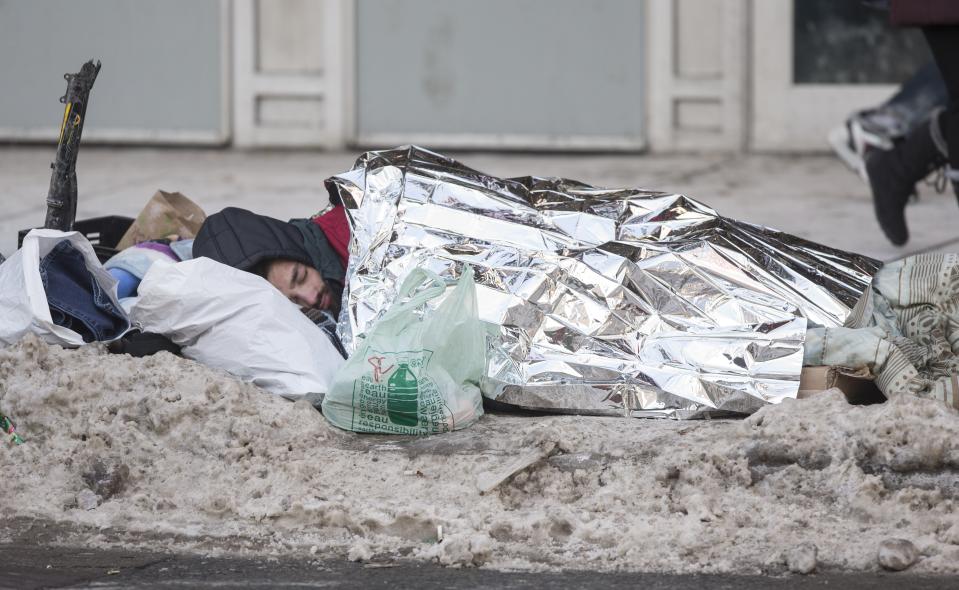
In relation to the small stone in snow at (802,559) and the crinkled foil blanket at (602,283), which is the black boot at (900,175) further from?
the small stone in snow at (802,559)

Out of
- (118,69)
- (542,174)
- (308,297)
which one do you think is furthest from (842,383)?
(118,69)

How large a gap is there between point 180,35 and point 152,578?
611 cm

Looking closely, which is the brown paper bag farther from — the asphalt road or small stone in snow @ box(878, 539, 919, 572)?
small stone in snow @ box(878, 539, 919, 572)

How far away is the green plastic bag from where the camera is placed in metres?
3.02

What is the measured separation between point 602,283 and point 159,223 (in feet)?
5.30

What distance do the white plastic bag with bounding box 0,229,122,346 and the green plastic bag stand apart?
0.74 m

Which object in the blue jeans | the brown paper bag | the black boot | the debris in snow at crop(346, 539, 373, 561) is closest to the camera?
the debris in snow at crop(346, 539, 373, 561)

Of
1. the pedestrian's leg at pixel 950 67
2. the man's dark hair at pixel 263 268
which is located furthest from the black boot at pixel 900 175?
the man's dark hair at pixel 263 268

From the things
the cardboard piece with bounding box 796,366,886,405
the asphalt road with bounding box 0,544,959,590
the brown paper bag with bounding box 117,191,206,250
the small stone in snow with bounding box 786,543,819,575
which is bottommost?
the asphalt road with bounding box 0,544,959,590

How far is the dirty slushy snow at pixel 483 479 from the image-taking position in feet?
8.31

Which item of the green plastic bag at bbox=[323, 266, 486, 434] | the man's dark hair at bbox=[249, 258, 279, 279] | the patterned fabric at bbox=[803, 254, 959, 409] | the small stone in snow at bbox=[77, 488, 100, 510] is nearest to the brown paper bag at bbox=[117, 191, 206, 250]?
the man's dark hair at bbox=[249, 258, 279, 279]

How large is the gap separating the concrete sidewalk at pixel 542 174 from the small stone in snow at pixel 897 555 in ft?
9.32

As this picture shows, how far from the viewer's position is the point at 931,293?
3197 mm

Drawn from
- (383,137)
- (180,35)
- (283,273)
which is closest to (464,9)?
(383,137)
